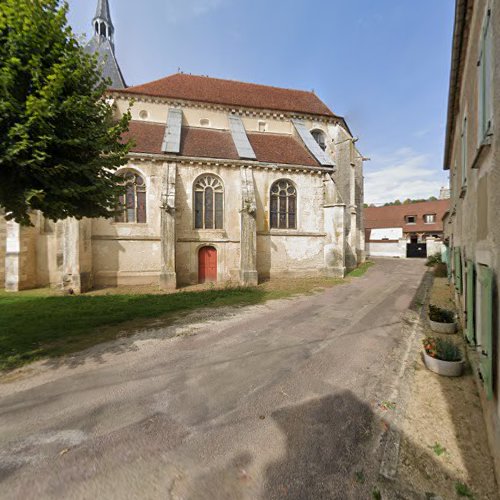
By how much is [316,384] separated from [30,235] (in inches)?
708

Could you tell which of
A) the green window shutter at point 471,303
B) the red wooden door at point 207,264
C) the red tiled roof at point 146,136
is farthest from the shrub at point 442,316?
the red tiled roof at point 146,136

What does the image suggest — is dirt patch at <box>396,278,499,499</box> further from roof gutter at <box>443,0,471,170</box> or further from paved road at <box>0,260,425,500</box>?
roof gutter at <box>443,0,471,170</box>

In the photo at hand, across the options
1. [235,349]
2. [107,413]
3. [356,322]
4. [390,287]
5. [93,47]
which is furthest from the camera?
[93,47]

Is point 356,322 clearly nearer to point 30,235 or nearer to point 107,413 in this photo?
point 107,413

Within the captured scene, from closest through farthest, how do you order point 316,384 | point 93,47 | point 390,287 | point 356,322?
point 316,384 → point 356,322 → point 390,287 → point 93,47

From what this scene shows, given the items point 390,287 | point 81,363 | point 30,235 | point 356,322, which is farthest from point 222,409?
point 30,235

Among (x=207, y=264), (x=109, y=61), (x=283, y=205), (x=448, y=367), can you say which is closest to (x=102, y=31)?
(x=109, y=61)

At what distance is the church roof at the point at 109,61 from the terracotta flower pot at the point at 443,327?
29962 millimetres

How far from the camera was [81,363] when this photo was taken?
Result: 5332 mm

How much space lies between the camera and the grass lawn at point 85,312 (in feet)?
20.2

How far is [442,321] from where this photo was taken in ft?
22.6

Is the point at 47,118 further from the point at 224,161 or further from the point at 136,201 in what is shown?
the point at 224,161

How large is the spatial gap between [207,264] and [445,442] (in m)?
13.3

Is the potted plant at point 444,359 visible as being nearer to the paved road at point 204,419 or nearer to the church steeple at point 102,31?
the paved road at point 204,419
